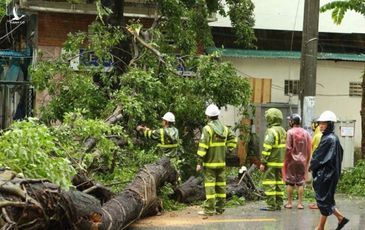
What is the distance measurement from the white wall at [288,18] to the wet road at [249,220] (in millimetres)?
10658

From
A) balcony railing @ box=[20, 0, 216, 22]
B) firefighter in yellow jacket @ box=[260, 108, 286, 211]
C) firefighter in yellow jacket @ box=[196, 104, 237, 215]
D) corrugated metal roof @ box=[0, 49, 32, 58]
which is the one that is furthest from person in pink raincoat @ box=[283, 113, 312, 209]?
corrugated metal roof @ box=[0, 49, 32, 58]

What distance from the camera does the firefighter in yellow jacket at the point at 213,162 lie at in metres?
9.29

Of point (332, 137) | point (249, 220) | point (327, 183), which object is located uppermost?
point (332, 137)

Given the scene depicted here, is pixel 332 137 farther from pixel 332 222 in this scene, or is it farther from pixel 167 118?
pixel 167 118

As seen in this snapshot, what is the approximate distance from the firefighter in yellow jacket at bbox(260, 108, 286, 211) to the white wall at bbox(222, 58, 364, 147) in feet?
27.9

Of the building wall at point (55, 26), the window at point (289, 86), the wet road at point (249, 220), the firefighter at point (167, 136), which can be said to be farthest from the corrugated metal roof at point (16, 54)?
the wet road at point (249, 220)

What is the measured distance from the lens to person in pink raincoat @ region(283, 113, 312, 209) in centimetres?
1005

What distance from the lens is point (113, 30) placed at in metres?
12.3

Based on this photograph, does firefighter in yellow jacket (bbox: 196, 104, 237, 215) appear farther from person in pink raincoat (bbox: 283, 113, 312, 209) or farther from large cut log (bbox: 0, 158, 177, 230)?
large cut log (bbox: 0, 158, 177, 230)

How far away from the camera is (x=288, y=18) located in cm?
2003

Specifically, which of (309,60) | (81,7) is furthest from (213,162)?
(81,7)

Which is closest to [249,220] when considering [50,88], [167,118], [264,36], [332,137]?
[332,137]

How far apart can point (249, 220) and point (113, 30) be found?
5.23 m

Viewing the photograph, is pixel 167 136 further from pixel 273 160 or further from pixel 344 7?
pixel 344 7
